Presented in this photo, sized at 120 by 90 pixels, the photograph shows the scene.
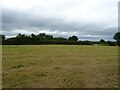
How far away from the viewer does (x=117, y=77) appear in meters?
6.70

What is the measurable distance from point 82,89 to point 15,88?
1969 millimetres

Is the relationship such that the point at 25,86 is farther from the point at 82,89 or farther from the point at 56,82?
the point at 82,89

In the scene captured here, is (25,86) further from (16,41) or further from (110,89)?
(16,41)

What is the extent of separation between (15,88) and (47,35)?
80.2 meters

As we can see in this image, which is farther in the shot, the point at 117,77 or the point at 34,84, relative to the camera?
the point at 117,77

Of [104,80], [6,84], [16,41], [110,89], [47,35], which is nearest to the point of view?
[110,89]

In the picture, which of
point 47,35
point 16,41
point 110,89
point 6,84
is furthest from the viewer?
point 47,35

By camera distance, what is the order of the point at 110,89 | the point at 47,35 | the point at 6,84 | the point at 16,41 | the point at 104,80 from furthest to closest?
the point at 47,35, the point at 16,41, the point at 104,80, the point at 6,84, the point at 110,89

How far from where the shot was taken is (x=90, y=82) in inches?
243

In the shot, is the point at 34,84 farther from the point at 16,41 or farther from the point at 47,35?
the point at 47,35

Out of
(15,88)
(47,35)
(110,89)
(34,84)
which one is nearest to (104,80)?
(110,89)

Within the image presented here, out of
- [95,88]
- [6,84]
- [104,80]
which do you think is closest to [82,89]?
[95,88]

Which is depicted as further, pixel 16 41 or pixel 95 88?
pixel 16 41

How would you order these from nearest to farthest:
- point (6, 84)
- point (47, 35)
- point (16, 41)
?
point (6, 84), point (16, 41), point (47, 35)
